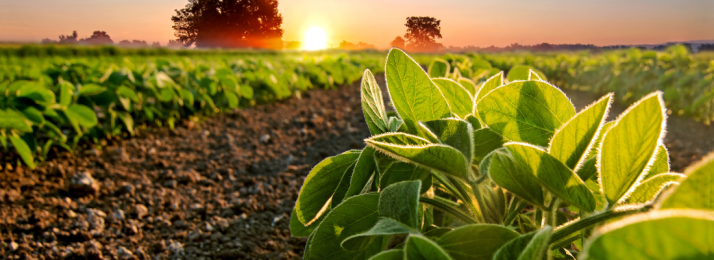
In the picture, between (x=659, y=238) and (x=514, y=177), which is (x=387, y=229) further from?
(x=659, y=238)

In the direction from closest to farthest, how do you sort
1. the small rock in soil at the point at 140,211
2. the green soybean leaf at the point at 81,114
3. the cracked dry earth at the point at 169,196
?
the cracked dry earth at the point at 169,196, the small rock in soil at the point at 140,211, the green soybean leaf at the point at 81,114

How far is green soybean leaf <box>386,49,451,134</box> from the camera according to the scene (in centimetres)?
68

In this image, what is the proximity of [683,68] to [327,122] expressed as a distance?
5.18 m

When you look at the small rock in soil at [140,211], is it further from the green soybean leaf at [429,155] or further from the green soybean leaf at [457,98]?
the green soybean leaf at [429,155]

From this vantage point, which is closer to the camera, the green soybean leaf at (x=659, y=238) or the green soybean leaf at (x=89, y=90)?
the green soybean leaf at (x=659, y=238)

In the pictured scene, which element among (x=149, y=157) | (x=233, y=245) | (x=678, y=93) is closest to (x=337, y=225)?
(x=233, y=245)

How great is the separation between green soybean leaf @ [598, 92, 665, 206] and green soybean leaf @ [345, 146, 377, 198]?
310 mm

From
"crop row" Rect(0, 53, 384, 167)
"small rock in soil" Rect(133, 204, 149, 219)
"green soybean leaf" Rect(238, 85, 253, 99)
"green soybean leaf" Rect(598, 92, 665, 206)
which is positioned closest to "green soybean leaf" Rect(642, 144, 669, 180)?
"green soybean leaf" Rect(598, 92, 665, 206)

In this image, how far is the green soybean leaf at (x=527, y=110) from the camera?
63 centimetres

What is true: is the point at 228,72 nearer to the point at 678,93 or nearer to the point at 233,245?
the point at 233,245

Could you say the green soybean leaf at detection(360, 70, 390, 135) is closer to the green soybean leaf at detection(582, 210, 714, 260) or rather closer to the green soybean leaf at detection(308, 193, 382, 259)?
the green soybean leaf at detection(308, 193, 382, 259)

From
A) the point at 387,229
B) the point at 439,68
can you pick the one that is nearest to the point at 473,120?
the point at 387,229

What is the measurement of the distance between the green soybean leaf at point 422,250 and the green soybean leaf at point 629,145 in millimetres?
224

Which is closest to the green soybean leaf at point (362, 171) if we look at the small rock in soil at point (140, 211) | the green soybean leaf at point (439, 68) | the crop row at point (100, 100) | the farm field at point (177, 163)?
the green soybean leaf at point (439, 68)
